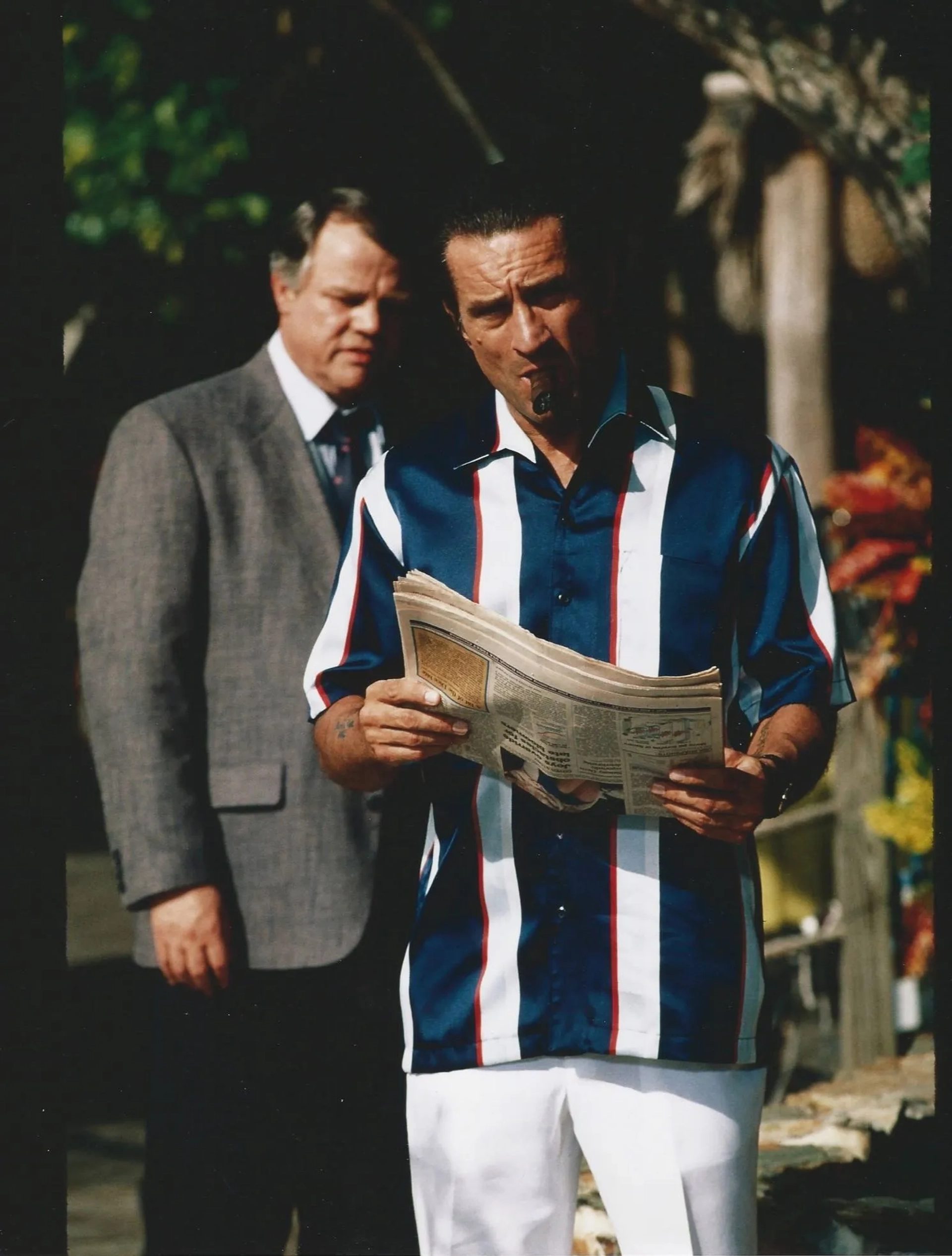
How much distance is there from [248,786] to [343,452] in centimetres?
60

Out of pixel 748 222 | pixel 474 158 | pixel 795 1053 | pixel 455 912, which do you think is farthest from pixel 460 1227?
pixel 748 222

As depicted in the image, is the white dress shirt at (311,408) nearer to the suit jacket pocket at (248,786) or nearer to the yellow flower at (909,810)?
the suit jacket pocket at (248,786)

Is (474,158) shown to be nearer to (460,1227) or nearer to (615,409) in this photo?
(615,409)

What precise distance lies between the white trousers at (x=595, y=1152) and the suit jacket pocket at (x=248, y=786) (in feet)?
2.29

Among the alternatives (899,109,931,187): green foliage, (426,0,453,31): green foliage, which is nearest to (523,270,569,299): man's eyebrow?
(899,109,931,187): green foliage

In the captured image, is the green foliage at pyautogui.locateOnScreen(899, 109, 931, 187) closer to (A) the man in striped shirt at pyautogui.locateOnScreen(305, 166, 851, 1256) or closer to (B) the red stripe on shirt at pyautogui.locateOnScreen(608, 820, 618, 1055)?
(A) the man in striped shirt at pyautogui.locateOnScreen(305, 166, 851, 1256)

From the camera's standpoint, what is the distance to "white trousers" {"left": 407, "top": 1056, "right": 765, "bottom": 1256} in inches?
78.7

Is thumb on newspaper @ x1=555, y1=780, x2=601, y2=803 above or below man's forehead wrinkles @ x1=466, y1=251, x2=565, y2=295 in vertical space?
below

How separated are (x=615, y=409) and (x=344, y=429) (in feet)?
2.65

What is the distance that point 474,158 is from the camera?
534cm

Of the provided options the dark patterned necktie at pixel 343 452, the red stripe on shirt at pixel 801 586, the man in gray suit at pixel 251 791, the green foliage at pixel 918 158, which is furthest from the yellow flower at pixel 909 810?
the red stripe on shirt at pixel 801 586

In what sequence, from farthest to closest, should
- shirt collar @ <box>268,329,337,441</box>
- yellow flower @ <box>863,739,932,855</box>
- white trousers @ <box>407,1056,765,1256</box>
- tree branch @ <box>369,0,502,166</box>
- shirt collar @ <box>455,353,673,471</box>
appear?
1. tree branch @ <box>369,0,502,166</box>
2. yellow flower @ <box>863,739,932,855</box>
3. shirt collar @ <box>268,329,337,441</box>
4. shirt collar @ <box>455,353,673,471</box>
5. white trousers @ <box>407,1056,765,1256</box>

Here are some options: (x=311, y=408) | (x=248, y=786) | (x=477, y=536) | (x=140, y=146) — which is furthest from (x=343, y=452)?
(x=140, y=146)

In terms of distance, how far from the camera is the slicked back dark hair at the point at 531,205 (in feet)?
6.75
